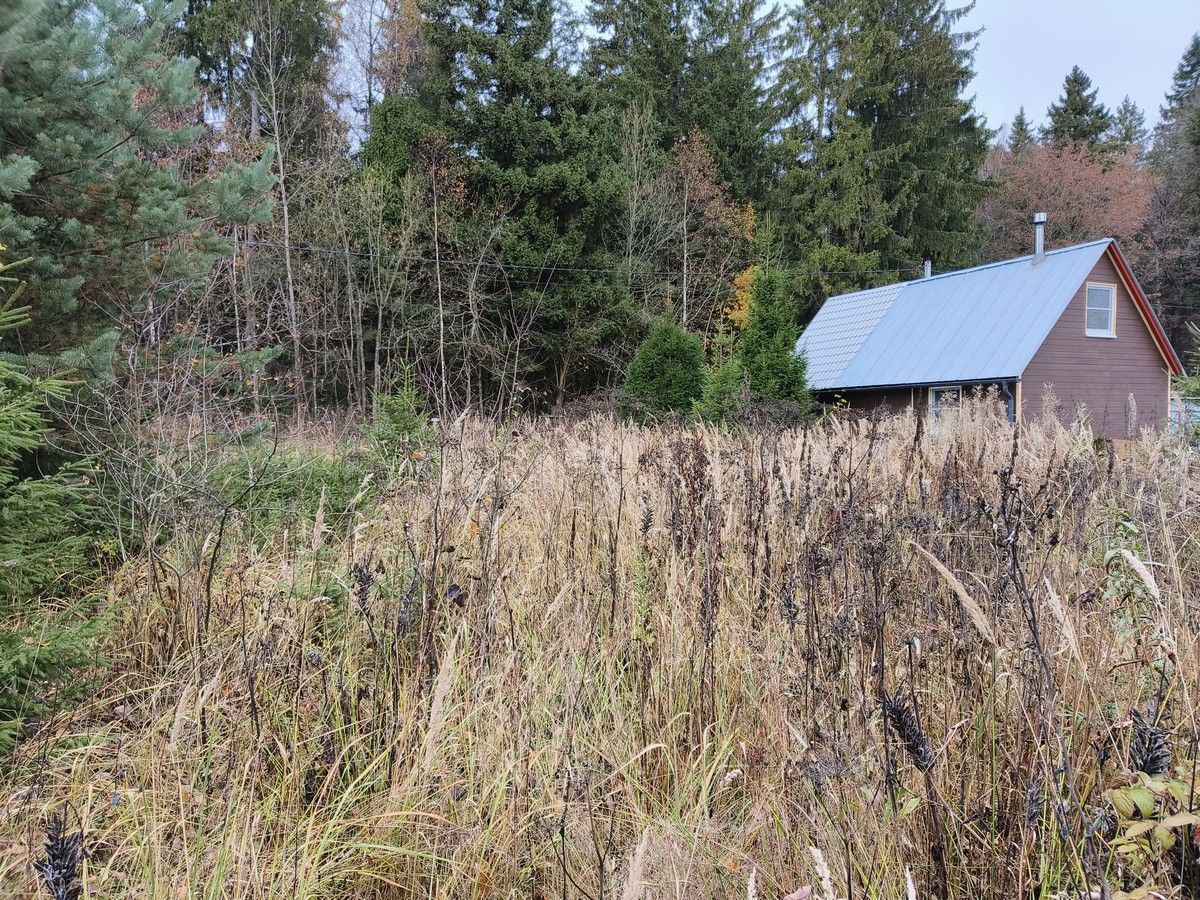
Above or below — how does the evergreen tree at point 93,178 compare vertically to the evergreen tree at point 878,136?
below

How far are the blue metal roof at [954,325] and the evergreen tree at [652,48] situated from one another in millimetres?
9353

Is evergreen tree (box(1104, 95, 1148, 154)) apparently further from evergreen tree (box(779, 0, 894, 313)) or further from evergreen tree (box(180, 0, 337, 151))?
evergreen tree (box(180, 0, 337, 151))

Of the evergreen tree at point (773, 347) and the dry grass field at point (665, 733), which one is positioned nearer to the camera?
the dry grass field at point (665, 733)

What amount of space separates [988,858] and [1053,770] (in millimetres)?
299

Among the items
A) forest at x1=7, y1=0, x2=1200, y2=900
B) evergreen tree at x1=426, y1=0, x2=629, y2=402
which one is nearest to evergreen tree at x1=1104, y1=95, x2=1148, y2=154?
evergreen tree at x1=426, y1=0, x2=629, y2=402

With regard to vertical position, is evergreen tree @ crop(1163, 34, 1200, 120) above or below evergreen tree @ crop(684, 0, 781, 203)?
above

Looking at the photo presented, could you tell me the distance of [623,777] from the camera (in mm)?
2035

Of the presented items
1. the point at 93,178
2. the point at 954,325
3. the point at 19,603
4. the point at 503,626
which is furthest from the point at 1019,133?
the point at 19,603

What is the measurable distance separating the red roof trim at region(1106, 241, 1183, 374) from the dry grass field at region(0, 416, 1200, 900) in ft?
57.4

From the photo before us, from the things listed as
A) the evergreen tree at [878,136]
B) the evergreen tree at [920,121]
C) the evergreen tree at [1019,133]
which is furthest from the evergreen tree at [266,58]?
the evergreen tree at [1019,133]

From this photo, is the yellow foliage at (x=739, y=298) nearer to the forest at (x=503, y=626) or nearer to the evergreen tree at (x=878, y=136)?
the evergreen tree at (x=878, y=136)

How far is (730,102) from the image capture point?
86.1 ft

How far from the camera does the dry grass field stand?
1479 millimetres

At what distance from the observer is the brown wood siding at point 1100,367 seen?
16.8 metres
